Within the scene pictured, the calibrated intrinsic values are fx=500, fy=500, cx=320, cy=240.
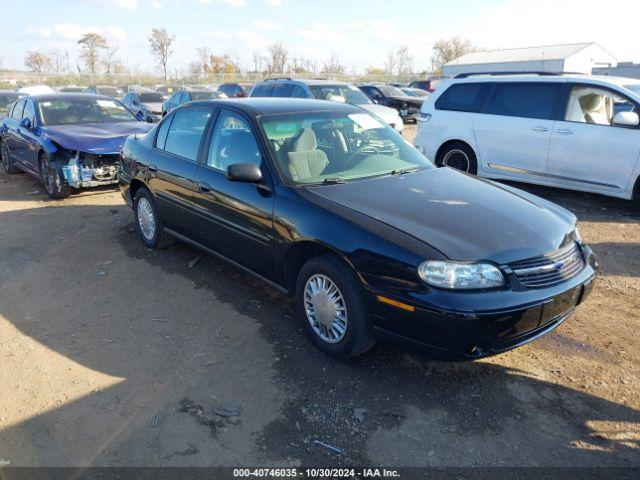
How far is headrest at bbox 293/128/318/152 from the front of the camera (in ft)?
13.1

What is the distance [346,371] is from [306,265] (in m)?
0.77

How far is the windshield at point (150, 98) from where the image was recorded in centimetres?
1895

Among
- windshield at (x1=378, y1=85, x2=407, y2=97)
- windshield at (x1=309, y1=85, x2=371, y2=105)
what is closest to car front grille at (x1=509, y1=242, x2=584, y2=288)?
→ windshield at (x1=309, y1=85, x2=371, y2=105)

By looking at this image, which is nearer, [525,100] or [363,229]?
[363,229]

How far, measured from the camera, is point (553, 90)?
7285 mm

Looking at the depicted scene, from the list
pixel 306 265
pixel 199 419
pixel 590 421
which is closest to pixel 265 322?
pixel 306 265

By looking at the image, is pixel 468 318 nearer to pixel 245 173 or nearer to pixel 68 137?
pixel 245 173

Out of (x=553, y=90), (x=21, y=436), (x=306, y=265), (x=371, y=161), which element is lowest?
(x=21, y=436)

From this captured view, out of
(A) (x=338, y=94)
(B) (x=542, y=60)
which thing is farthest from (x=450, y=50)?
(A) (x=338, y=94)

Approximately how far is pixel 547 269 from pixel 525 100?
5.35 metres

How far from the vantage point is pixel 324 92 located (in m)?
12.3

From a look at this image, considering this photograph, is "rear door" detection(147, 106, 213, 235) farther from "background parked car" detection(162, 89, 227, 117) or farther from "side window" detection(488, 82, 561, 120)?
"background parked car" detection(162, 89, 227, 117)

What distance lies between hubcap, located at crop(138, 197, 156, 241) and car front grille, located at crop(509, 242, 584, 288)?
395cm

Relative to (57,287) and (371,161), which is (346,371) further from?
(57,287)
